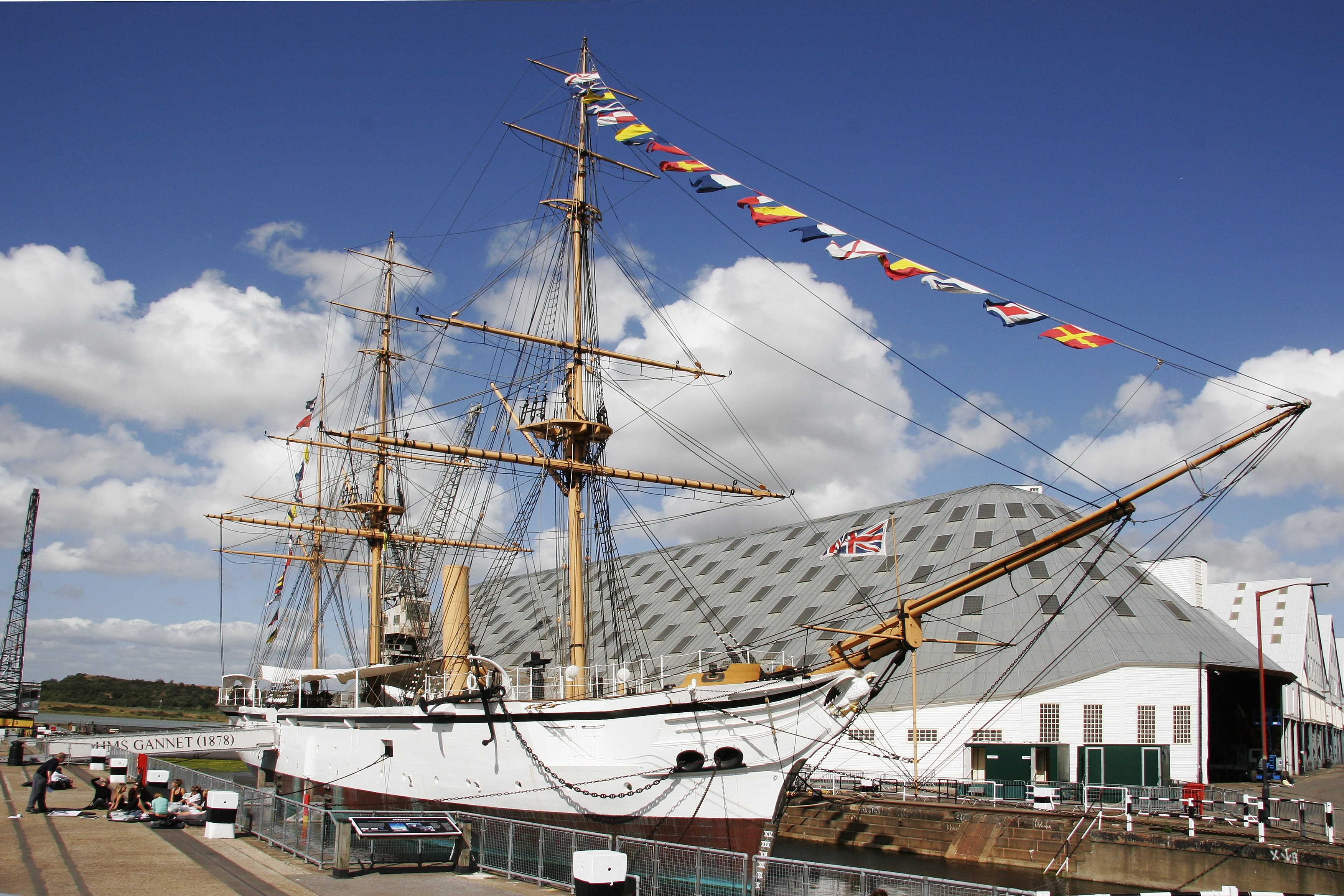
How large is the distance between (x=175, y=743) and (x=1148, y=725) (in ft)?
118

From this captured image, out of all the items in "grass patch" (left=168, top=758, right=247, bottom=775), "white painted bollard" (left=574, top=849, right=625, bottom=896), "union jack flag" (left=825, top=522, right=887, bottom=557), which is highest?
"union jack flag" (left=825, top=522, right=887, bottom=557)

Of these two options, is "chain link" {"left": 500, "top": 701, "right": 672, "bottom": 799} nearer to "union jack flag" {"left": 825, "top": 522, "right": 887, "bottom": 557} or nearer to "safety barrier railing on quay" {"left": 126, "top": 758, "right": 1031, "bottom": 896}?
"safety barrier railing on quay" {"left": 126, "top": 758, "right": 1031, "bottom": 896}

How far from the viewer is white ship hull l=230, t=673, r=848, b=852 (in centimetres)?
1981

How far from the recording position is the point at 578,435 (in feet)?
95.8

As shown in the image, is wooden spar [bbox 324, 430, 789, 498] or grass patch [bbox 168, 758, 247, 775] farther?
grass patch [bbox 168, 758, 247, 775]

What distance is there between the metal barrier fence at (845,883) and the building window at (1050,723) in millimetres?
24642

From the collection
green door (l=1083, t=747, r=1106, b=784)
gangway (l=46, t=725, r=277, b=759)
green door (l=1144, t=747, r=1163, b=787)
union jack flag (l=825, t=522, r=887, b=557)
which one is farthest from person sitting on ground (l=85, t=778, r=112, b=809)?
green door (l=1144, t=747, r=1163, b=787)

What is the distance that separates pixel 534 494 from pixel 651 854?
1602cm

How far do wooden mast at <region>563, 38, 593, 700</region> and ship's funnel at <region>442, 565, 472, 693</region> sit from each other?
423 cm

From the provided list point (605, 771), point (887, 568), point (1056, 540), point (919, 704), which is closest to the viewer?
point (1056, 540)

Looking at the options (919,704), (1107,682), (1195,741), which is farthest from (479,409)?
(1195,741)

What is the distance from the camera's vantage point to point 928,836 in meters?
27.9

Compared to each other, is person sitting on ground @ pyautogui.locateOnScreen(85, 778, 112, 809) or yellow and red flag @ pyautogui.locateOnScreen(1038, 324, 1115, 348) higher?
yellow and red flag @ pyautogui.locateOnScreen(1038, 324, 1115, 348)

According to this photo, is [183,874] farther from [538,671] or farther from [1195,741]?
[1195,741]
